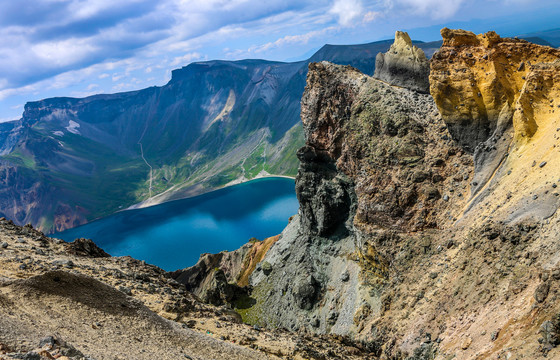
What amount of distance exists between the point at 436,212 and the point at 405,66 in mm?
22176

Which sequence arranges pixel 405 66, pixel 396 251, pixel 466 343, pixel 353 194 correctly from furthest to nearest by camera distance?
pixel 353 194 < pixel 405 66 < pixel 396 251 < pixel 466 343

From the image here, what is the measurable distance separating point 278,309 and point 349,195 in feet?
71.1

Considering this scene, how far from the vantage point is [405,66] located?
157 ft

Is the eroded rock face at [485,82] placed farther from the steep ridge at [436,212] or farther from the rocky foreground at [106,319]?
the rocky foreground at [106,319]

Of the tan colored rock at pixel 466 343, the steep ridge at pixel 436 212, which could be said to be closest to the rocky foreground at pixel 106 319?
the steep ridge at pixel 436 212

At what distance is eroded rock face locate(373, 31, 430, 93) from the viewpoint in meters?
45.9

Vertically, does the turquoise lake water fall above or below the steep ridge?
below

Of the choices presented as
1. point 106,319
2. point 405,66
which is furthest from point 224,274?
point 106,319

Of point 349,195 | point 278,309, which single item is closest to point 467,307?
point 349,195

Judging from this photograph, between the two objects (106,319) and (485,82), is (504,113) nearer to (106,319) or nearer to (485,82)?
(485,82)

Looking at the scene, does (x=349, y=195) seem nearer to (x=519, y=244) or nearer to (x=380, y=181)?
(x=380, y=181)

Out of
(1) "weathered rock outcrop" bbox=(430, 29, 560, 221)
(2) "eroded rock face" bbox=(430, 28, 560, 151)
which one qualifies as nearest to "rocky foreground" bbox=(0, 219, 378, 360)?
(1) "weathered rock outcrop" bbox=(430, 29, 560, 221)

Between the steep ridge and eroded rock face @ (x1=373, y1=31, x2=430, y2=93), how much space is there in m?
2.07

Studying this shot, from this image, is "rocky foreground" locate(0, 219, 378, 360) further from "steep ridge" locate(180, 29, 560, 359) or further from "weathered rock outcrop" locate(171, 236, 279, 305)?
"weathered rock outcrop" locate(171, 236, 279, 305)
